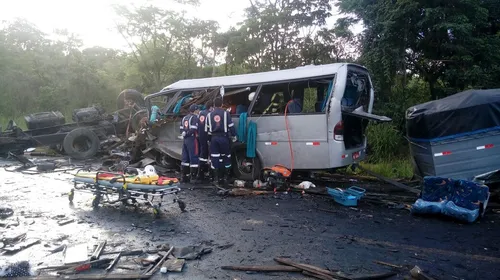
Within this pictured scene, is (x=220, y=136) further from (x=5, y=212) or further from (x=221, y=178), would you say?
(x=5, y=212)

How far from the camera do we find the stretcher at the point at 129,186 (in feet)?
19.1

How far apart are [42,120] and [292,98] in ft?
28.6

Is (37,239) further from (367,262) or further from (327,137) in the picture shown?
(327,137)

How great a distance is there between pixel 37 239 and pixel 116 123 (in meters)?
8.31

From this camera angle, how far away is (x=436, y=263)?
13.1 feet

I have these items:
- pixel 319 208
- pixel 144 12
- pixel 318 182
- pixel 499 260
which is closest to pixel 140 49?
pixel 144 12

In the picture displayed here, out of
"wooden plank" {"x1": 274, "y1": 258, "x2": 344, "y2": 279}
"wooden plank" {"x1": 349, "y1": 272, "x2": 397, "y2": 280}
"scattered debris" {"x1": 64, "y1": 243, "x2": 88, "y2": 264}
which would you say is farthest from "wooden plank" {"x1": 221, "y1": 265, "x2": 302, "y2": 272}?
"scattered debris" {"x1": 64, "y1": 243, "x2": 88, "y2": 264}

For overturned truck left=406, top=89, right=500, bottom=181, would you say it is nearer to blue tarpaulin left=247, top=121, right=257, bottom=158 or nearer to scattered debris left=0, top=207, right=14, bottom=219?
blue tarpaulin left=247, top=121, right=257, bottom=158

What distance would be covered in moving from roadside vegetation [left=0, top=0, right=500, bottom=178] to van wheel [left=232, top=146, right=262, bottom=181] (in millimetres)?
1663

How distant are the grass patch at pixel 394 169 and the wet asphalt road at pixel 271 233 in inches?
95.8

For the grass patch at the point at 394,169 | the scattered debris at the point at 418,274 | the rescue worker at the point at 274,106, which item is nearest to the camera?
the scattered debris at the point at 418,274

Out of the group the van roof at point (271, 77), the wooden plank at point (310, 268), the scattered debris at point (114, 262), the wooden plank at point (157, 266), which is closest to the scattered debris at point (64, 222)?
the scattered debris at point (114, 262)

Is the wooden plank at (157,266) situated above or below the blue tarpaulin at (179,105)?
below

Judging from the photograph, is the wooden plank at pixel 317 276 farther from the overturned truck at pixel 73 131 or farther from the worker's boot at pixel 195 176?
the overturned truck at pixel 73 131
